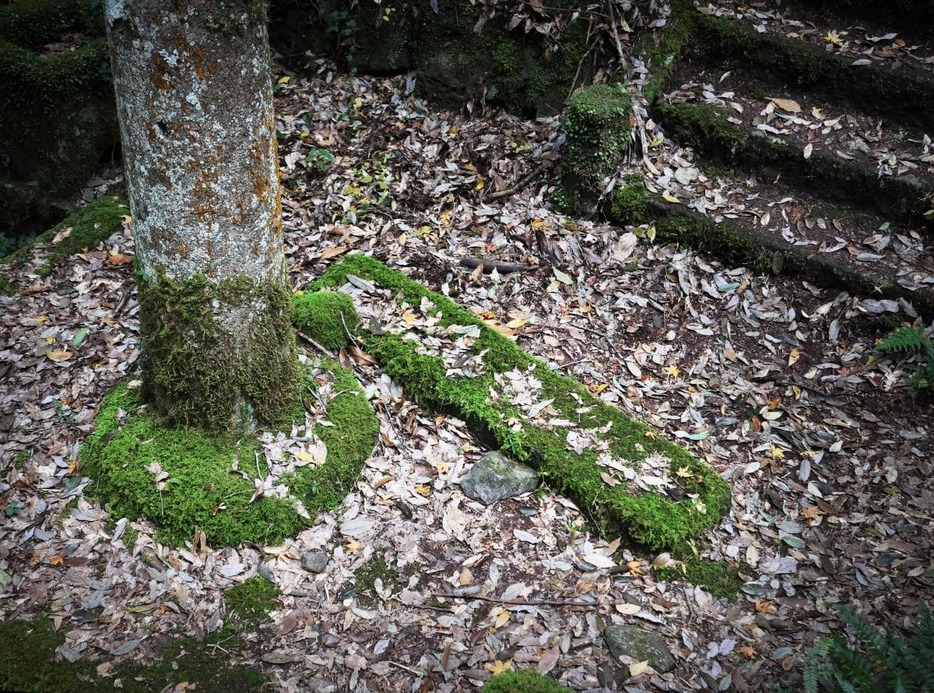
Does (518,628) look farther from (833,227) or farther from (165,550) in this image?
(833,227)

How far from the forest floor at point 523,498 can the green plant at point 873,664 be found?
0.25 metres

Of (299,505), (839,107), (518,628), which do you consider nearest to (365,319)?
(299,505)

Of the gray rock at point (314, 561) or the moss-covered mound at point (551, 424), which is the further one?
the moss-covered mound at point (551, 424)

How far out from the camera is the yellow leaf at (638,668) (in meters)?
3.18

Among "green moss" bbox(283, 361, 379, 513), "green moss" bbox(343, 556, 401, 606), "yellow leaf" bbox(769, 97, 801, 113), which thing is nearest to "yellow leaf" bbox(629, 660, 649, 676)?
"green moss" bbox(343, 556, 401, 606)

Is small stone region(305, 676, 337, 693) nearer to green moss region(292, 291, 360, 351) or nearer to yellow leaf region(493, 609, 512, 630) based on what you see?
yellow leaf region(493, 609, 512, 630)

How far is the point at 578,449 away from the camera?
4.06 meters

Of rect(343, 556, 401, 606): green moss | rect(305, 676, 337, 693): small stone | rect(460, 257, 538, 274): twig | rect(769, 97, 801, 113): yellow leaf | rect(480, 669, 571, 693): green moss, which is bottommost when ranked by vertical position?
rect(305, 676, 337, 693): small stone

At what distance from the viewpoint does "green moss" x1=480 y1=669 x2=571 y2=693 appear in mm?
2938

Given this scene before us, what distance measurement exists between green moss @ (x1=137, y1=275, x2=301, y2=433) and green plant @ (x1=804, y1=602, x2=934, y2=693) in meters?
2.98

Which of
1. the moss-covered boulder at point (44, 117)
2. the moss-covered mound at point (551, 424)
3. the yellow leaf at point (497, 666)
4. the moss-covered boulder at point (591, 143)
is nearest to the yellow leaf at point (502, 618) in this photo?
the yellow leaf at point (497, 666)

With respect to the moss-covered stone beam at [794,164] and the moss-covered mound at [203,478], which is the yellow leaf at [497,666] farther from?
the moss-covered stone beam at [794,164]

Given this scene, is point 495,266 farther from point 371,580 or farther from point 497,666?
point 497,666

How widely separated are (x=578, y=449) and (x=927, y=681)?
76.3 inches
